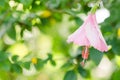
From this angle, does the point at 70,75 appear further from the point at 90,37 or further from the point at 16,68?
the point at 90,37

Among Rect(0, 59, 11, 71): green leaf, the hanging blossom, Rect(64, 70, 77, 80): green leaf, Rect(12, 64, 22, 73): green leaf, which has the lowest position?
Rect(64, 70, 77, 80): green leaf

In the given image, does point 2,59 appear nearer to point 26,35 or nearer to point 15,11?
point 15,11

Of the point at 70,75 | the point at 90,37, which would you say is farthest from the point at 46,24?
the point at 90,37

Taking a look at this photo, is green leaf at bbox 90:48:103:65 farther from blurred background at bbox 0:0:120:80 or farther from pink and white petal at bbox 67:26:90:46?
pink and white petal at bbox 67:26:90:46

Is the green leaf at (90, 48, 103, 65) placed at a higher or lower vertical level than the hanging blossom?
lower

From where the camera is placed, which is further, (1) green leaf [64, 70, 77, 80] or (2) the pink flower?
(1) green leaf [64, 70, 77, 80]

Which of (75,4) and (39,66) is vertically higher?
(75,4)

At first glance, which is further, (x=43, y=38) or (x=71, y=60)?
(x=43, y=38)

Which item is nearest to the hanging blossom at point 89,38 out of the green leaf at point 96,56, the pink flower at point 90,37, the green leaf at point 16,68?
the pink flower at point 90,37

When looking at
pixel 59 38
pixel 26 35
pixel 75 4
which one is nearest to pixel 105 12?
pixel 75 4

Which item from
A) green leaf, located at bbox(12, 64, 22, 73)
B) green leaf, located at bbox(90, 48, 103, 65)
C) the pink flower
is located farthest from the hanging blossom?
green leaf, located at bbox(12, 64, 22, 73)
